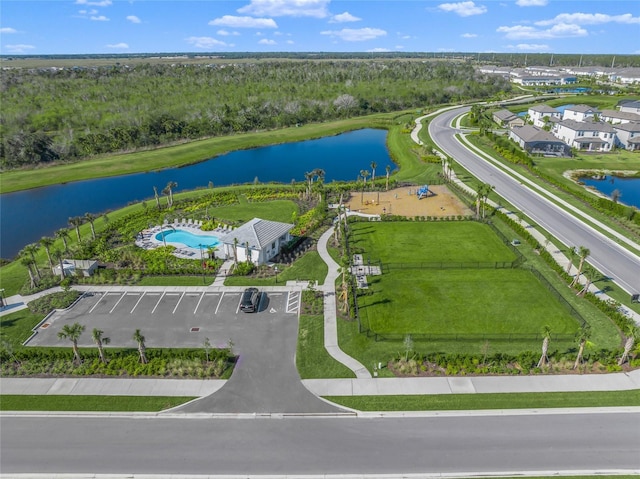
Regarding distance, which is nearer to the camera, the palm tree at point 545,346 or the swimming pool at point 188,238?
the palm tree at point 545,346

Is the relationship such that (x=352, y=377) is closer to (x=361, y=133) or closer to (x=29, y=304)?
(x=29, y=304)

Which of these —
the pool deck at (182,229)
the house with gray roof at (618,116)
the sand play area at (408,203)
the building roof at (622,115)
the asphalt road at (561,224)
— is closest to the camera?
the asphalt road at (561,224)

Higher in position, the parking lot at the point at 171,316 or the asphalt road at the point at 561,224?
the asphalt road at the point at 561,224

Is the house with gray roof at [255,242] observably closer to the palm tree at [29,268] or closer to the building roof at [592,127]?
the palm tree at [29,268]

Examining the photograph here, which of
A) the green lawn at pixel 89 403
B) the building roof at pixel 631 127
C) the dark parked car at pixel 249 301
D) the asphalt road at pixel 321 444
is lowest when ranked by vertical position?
the asphalt road at pixel 321 444

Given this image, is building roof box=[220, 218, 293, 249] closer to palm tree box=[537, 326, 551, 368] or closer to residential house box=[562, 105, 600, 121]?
palm tree box=[537, 326, 551, 368]

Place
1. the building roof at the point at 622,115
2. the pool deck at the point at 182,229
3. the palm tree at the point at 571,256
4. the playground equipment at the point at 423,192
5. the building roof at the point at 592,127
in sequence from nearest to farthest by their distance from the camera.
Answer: the palm tree at the point at 571,256 < the pool deck at the point at 182,229 < the playground equipment at the point at 423,192 < the building roof at the point at 592,127 < the building roof at the point at 622,115

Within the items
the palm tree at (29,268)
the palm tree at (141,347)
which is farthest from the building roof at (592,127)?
the palm tree at (29,268)

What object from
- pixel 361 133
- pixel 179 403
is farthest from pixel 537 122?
pixel 179 403
